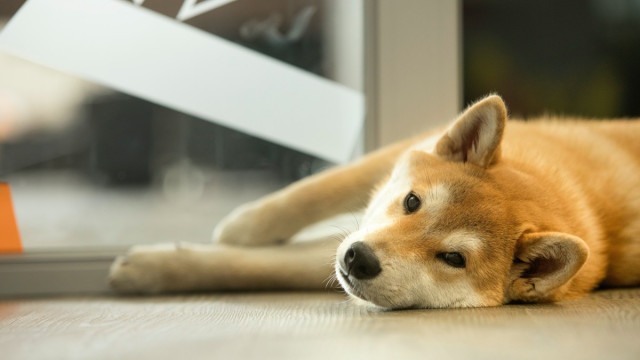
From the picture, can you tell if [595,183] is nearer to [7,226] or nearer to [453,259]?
[453,259]

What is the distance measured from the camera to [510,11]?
2.02 m

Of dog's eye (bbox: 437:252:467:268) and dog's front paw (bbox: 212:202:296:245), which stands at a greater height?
→ dog's eye (bbox: 437:252:467:268)

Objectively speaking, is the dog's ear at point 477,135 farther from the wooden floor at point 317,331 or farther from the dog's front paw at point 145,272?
the dog's front paw at point 145,272

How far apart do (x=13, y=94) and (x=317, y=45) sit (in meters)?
0.91

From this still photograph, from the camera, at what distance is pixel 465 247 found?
1.20 metres

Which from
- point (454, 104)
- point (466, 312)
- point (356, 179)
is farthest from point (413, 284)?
point (454, 104)

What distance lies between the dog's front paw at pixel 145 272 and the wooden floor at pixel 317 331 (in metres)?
0.18

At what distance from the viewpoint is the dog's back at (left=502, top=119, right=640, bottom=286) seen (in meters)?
1.36

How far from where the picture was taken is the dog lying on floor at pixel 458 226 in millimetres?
1199

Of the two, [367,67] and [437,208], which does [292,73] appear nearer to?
[367,67]

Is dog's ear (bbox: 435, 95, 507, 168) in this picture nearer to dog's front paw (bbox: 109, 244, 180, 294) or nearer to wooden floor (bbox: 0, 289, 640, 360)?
wooden floor (bbox: 0, 289, 640, 360)

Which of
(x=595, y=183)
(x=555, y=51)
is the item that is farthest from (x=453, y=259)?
(x=555, y=51)

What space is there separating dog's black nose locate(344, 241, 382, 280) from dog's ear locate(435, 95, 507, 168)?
0.34 meters

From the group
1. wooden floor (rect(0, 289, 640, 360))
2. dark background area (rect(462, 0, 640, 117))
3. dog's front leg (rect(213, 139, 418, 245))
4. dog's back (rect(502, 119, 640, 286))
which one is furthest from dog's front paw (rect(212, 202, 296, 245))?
dark background area (rect(462, 0, 640, 117))
